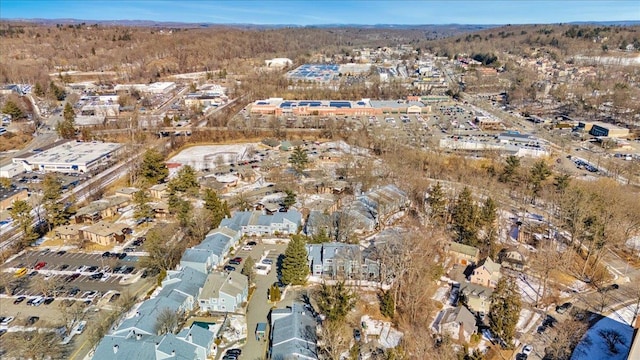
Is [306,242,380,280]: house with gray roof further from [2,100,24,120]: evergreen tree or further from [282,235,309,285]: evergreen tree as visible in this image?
[2,100,24,120]: evergreen tree

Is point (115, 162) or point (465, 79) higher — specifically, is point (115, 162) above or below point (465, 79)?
below

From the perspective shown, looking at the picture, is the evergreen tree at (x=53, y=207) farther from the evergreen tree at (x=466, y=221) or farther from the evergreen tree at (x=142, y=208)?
the evergreen tree at (x=466, y=221)

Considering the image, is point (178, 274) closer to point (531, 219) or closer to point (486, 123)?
point (531, 219)

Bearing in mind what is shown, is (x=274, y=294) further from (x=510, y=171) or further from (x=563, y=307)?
(x=510, y=171)

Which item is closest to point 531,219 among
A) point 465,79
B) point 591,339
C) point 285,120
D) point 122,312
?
point 591,339

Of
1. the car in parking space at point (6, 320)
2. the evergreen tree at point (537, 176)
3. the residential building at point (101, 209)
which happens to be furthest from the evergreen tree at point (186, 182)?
the evergreen tree at point (537, 176)
